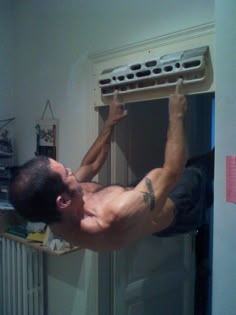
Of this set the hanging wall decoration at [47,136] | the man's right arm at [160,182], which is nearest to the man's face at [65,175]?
the man's right arm at [160,182]

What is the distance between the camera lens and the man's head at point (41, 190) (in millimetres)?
1232

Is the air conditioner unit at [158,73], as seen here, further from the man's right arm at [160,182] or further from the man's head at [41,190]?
the man's head at [41,190]

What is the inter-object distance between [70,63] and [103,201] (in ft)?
3.43

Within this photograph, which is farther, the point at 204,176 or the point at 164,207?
the point at 204,176

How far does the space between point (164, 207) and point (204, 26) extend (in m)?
0.77

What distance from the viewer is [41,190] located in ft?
4.03

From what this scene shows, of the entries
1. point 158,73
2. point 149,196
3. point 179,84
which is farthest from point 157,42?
point 149,196

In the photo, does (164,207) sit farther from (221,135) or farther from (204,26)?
(204,26)

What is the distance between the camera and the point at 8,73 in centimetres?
246

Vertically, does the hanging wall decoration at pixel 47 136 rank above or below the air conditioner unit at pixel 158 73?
below

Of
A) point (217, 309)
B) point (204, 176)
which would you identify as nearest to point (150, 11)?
point (204, 176)

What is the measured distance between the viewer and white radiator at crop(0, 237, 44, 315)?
216cm

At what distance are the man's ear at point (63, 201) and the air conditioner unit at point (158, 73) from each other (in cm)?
61

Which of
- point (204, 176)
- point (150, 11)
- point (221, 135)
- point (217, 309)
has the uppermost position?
point (150, 11)
